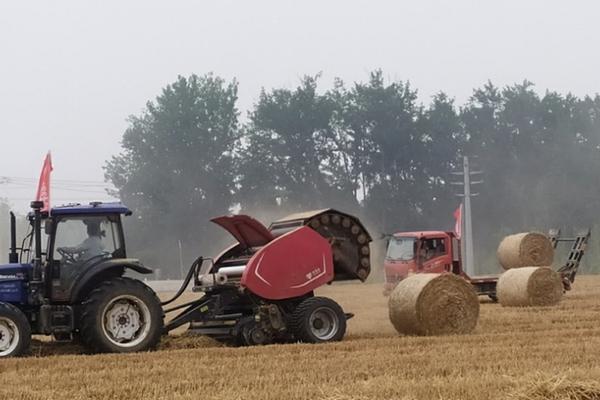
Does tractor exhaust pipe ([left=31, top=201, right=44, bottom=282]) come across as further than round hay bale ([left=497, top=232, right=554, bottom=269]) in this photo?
No

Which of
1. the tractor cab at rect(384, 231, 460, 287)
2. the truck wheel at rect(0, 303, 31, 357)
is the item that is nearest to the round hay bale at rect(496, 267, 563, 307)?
the tractor cab at rect(384, 231, 460, 287)

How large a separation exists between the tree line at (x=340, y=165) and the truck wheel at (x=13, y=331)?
1404 inches

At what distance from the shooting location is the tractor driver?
36.6ft

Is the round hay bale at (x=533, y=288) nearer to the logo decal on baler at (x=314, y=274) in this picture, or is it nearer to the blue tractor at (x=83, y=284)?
the logo decal on baler at (x=314, y=274)

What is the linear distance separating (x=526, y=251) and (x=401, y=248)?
9.98ft

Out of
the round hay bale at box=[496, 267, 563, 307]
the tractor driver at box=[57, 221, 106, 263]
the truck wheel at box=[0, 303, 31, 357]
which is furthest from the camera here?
the round hay bale at box=[496, 267, 563, 307]

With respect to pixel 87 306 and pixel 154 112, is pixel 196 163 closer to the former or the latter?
pixel 154 112

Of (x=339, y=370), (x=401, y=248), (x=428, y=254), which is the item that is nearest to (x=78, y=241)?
(x=339, y=370)

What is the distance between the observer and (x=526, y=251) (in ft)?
73.8

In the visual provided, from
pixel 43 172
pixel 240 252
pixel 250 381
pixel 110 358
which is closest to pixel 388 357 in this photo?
pixel 250 381

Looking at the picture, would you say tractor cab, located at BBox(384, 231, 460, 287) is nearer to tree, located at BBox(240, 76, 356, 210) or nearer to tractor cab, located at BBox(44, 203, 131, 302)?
tractor cab, located at BBox(44, 203, 131, 302)

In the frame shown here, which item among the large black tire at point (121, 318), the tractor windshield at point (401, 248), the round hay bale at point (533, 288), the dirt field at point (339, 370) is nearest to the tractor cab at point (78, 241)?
the large black tire at point (121, 318)

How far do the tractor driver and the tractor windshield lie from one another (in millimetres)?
12973

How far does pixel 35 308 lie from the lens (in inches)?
436
